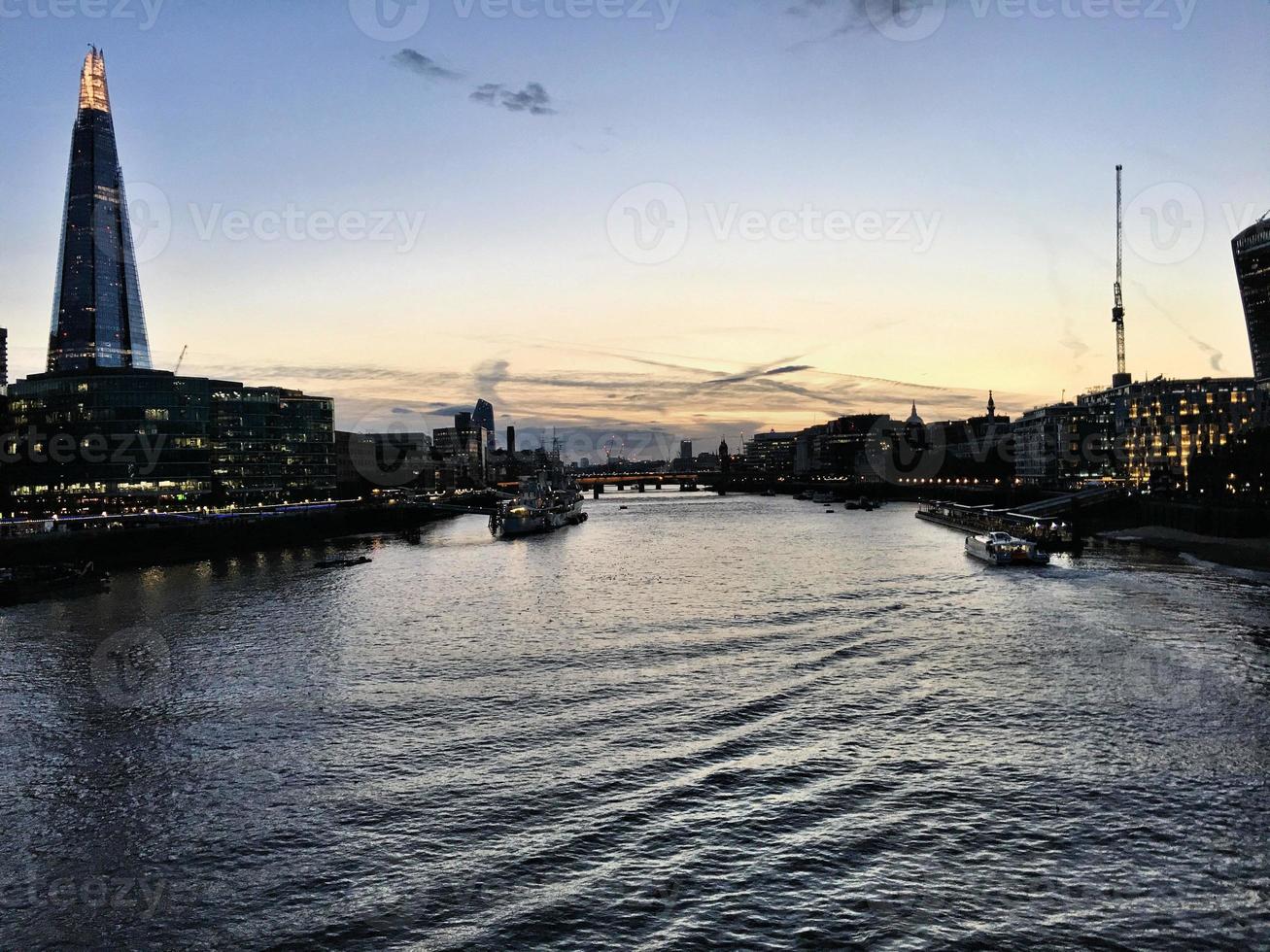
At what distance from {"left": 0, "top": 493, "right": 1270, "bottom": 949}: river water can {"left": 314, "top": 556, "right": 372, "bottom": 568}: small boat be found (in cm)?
3931

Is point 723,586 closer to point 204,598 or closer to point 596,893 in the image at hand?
point 204,598

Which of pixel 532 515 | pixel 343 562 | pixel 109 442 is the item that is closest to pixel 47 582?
pixel 343 562

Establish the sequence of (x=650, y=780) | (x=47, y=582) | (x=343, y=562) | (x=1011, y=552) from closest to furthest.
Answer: (x=650, y=780) → (x=47, y=582) → (x=1011, y=552) → (x=343, y=562)

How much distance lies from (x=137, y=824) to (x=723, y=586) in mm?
48473

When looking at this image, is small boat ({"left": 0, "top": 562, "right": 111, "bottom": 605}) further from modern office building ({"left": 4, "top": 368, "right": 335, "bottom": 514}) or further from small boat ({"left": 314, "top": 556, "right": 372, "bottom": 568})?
modern office building ({"left": 4, "top": 368, "right": 335, "bottom": 514})

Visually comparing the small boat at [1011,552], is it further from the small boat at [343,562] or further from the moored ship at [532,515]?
the moored ship at [532,515]

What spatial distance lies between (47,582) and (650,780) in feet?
227

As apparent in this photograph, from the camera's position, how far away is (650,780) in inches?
1000

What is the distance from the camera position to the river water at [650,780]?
1861 centimetres

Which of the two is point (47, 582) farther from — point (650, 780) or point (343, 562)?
point (650, 780)

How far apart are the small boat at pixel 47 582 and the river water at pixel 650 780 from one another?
55.0 ft

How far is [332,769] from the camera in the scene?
2742cm

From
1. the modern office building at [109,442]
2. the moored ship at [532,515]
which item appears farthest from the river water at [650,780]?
the modern office building at [109,442]

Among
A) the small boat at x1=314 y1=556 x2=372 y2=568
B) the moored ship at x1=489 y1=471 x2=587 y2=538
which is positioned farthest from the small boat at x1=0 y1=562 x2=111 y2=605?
the moored ship at x1=489 y1=471 x2=587 y2=538
